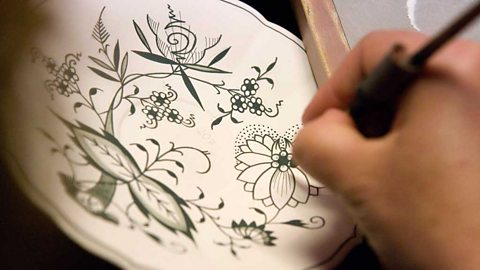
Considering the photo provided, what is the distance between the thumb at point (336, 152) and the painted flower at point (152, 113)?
119 millimetres

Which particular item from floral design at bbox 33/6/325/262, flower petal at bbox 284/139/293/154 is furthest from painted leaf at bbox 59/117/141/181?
flower petal at bbox 284/139/293/154

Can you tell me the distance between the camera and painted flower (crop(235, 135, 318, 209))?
374 millimetres

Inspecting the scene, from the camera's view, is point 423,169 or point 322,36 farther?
point 322,36

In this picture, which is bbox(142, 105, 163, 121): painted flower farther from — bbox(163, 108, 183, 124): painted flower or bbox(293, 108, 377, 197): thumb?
bbox(293, 108, 377, 197): thumb

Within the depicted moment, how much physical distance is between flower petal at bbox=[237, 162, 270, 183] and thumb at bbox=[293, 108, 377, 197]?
81 mm

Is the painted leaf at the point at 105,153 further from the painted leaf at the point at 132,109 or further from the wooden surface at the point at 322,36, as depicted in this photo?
the wooden surface at the point at 322,36

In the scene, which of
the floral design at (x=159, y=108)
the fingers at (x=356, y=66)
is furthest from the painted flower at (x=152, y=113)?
the fingers at (x=356, y=66)

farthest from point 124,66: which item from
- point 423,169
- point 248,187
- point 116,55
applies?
point 423,169

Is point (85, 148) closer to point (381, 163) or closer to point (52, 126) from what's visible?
point (52, 126)

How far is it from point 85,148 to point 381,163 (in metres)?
0.15

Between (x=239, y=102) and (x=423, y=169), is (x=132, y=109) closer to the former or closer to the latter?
(x=239, y=102)

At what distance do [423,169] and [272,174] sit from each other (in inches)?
5.6

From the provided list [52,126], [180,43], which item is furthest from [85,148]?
[180,43]

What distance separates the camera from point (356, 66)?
306mm
